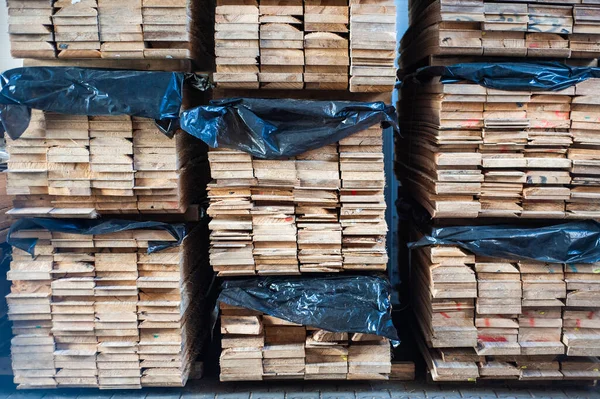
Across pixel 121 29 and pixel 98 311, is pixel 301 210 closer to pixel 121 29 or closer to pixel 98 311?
pixel 98 311

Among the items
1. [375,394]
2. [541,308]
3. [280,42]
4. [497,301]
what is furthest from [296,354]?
[280,42]

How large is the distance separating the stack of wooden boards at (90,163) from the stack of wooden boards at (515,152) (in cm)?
253

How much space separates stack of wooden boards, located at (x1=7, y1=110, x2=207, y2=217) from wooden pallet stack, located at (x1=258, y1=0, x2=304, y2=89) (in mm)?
1065

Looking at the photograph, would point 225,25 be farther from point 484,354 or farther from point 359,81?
point 484,354

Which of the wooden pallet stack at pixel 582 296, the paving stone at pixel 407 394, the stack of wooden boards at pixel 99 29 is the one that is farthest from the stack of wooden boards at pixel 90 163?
the wooden pallet stack at pixel 582 296

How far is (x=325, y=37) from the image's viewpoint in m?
4.24

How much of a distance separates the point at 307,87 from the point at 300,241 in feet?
4.75

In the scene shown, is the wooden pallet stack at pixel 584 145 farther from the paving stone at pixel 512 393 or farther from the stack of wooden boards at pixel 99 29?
Answer: the stack of wooden boards at pixel 99 29

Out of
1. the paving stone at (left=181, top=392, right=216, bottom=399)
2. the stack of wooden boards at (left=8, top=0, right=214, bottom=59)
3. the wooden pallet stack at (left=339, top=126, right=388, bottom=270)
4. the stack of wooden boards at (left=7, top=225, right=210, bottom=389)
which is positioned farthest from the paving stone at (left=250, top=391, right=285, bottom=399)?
the stack of wooden boards at (left=8, top=0, right=214, bottom=59)

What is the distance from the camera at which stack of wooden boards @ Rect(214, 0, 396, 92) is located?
4.21m

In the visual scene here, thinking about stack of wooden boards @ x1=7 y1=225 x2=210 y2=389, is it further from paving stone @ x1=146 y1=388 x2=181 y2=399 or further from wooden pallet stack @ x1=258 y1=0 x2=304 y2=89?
wooden pallet stack @ x1=258 y1=0 x2=304 y2=89

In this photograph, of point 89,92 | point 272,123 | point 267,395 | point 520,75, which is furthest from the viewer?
point 267,395

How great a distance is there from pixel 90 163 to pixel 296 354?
2.64 metres

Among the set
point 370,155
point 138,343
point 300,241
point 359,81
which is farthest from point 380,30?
point 138,343
